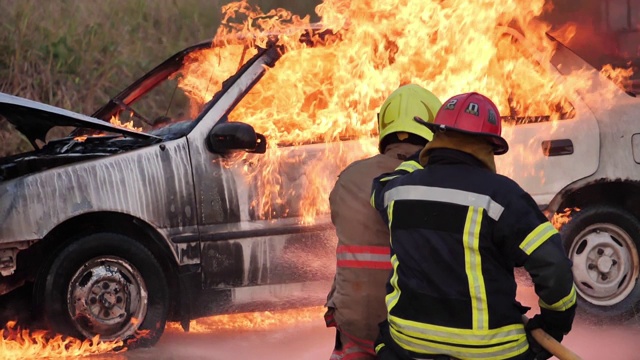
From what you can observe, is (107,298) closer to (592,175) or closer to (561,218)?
(561,218)

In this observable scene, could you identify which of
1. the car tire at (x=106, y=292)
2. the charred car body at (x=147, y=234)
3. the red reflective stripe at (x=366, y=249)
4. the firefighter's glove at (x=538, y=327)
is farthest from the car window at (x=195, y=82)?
the firefighter's glove at (x=538, y=327)

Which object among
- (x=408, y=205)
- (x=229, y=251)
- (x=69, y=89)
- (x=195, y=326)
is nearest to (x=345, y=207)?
(x=408, y=205)

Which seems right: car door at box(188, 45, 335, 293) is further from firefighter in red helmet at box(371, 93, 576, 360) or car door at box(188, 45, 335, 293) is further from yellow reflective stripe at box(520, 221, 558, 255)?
yellow reflective stripe at box(520, 221, 558, 255)

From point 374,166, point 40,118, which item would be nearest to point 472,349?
point 374,166

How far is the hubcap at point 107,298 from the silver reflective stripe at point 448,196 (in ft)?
10.9

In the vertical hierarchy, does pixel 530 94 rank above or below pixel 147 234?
above

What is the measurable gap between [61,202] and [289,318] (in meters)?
1.87

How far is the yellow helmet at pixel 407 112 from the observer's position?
377 cm

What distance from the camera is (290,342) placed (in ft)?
22.1

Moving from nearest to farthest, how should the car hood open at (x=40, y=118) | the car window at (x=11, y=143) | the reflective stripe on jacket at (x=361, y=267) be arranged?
the reflective stripe on jacket at (x=361, y=267), the car hood open at (x=40, y=118), the car window at (x=11, y=143)

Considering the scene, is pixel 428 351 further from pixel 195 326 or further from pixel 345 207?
pixel 195 326

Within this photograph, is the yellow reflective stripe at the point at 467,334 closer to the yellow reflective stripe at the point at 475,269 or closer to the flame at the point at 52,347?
the yellow reflective stripe at the point at 475,269

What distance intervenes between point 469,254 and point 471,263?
0.03m

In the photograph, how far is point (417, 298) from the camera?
3.21m
